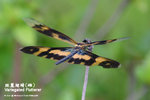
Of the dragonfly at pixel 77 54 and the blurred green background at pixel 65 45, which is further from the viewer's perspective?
the blurred green background at pixel 65 45

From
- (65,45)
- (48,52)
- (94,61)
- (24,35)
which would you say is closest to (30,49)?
(48,52)

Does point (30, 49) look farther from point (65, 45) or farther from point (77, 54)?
point (65, 45)

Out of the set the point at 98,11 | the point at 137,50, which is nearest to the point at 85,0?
the point at 98,11

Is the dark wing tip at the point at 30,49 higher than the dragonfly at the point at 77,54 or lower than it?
higher

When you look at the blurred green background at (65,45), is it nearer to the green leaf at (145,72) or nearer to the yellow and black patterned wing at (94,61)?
the green leaf at (145,72)

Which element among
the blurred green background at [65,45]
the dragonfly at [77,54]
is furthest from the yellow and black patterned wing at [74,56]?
the blurred green background at [65,45]

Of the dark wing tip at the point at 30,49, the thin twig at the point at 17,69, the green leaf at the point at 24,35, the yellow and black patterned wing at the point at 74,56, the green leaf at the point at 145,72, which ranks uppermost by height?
the green leaf at the point at 24,35

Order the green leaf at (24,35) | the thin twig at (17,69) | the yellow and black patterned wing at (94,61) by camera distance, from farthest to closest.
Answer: the thin twig at (17,69)
the green leaf at (24,35)
the yellow and black patterned wing at (94,61)

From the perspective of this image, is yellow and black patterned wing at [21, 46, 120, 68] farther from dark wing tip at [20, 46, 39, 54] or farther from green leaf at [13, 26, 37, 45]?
green leaf at [13, 26, 37, 45]
